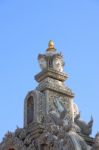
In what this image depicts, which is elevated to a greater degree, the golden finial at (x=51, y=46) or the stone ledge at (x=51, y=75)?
the golden finial at (x=51, y=46)

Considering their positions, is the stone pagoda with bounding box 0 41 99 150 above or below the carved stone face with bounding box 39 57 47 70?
below

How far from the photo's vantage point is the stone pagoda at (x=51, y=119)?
82.8ft

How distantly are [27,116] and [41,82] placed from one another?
2470 mm

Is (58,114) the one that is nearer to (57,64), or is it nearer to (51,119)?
(51,119)

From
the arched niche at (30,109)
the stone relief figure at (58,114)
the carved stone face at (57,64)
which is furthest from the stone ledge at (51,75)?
the stone relief figure at (58,114)

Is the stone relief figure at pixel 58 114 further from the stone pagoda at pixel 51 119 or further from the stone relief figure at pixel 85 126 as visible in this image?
the stone relief figure at pixel 85 126

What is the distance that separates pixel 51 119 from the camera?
26844mm

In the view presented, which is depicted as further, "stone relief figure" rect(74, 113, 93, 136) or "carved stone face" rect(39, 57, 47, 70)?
"carved stone face" rect(39, 57, 47, 70)

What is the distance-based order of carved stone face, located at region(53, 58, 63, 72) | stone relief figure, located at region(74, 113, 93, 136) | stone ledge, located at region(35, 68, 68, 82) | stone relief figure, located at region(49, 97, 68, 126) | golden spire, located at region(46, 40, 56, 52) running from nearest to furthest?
stone relief figure, located at region(49, 97, 68, 126) < stone relief figure, located at region(74, 113, 93, 136) < stone ledge, located at region(35, 68, 68, 82) < carved stone face, located at region(53, 58, 63, 72) < golden spire, located at region(46, 40, 56, 52)

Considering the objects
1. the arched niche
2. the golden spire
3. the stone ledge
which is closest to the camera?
the arched niche

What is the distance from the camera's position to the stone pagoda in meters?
25.2

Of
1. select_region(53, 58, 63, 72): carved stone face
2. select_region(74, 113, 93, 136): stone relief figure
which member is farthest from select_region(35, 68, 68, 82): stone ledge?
select_region(74, 113, 93, 136): stone relief figure

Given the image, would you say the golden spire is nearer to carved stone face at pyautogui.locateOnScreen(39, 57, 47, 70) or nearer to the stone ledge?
carved stone face at pyautogui.locateOnScreen(39, 57, 47, 70)

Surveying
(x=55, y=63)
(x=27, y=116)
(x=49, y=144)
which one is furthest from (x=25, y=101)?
(x=49, y=144)
